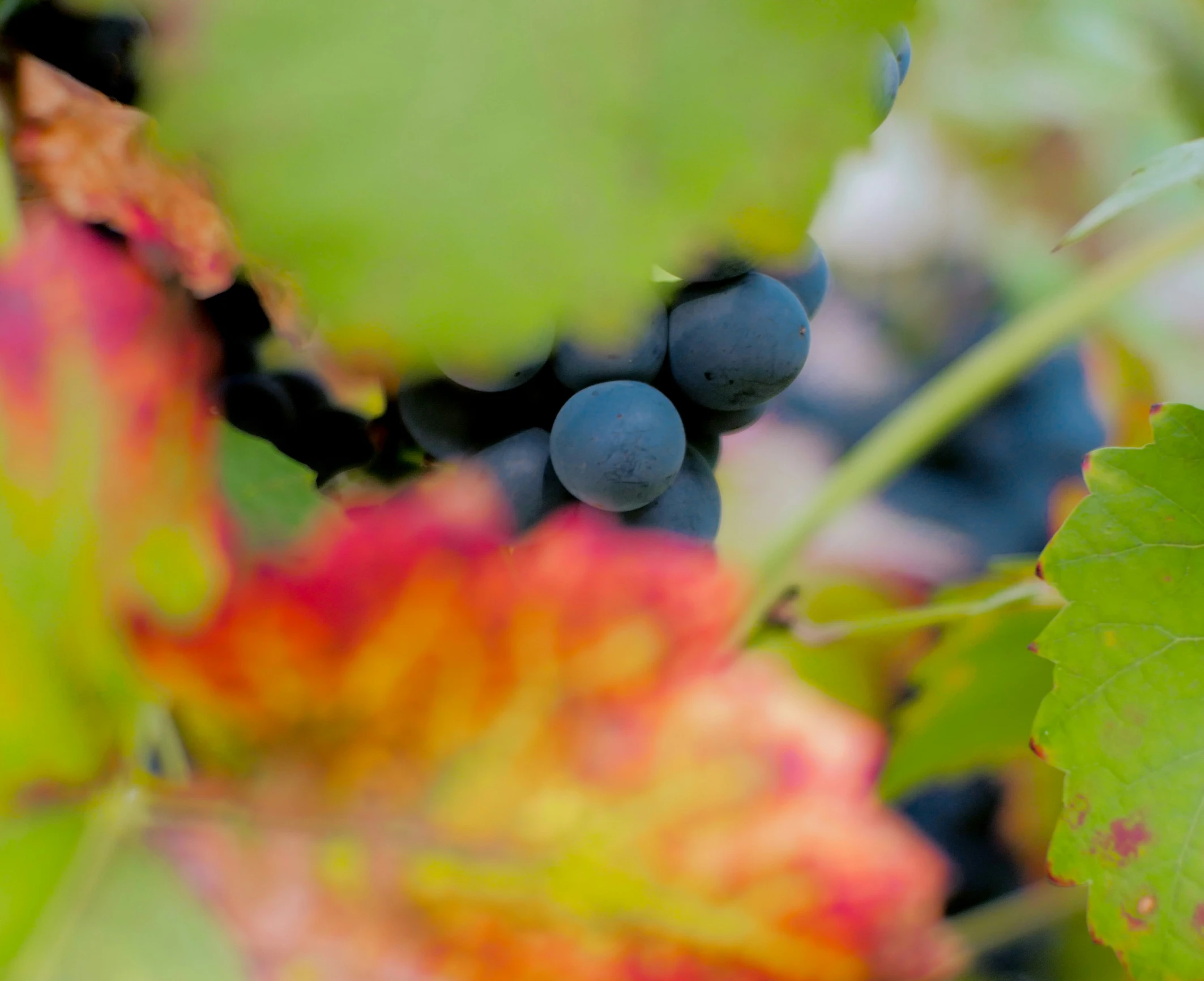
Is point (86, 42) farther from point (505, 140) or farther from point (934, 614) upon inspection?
point (934, 614)

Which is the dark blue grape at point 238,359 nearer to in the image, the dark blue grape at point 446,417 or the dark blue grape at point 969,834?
the dark blue grape at point 446,417

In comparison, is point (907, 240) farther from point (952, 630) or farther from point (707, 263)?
point (707, 263)

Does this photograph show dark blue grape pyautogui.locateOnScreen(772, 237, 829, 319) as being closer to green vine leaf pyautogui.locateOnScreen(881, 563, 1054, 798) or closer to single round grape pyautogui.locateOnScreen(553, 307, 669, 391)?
single round grape pyautogui.locateOnScreen(553, 307, 669, 391)

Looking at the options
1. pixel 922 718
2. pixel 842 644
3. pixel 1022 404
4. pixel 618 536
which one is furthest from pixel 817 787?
pixel 1022 404

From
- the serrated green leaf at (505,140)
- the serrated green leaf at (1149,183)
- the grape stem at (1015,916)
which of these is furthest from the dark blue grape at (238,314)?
the grape stem at (1015,916)

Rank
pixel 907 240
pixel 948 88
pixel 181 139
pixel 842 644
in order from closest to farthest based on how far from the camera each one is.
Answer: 1. pixel 181 139
2. pixel 842 644
3. pixel 948 88
4. pixel 907 240
